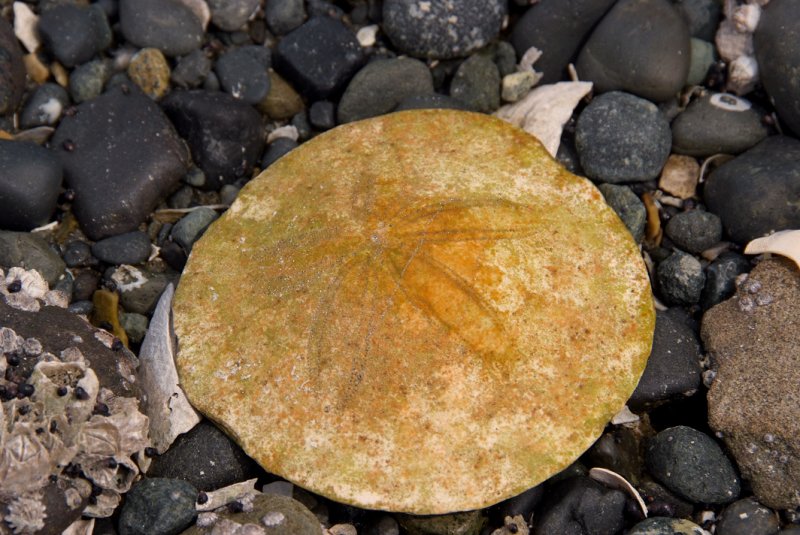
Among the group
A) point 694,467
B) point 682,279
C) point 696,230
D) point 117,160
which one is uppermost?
point 117,160

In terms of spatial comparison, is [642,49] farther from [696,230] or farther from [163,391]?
[163,391]

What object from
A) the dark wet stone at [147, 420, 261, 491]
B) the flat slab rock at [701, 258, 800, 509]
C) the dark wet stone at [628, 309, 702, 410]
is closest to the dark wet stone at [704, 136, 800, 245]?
the flat slab rock at [701, 258, 800, 509]

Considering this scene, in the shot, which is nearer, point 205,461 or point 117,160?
point 205,461

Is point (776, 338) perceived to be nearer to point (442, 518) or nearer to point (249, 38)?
point (442, 518)

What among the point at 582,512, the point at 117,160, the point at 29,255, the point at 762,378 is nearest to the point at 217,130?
the point at 117,160

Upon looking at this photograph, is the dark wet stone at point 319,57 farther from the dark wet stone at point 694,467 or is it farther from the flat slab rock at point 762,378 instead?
the dark wet stone at point 694,467

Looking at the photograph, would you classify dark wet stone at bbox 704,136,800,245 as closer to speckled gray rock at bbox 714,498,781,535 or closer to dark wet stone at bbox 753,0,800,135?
dark wet stone at bbox 753,0,800,135
